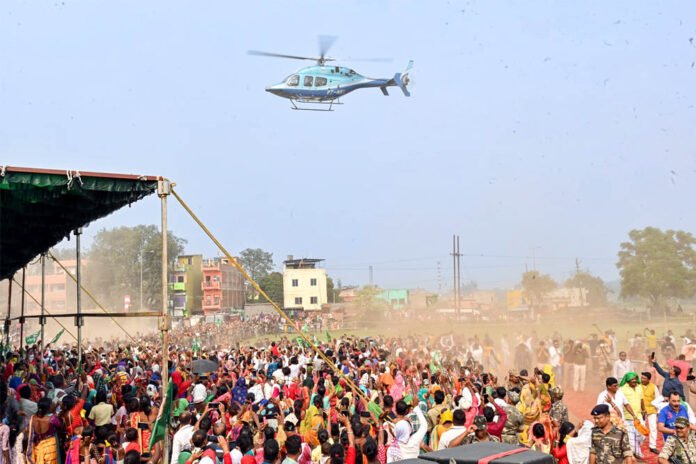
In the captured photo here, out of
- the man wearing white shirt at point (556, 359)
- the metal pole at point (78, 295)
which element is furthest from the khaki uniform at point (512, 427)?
the man wearing white shirt at point (556, 359)

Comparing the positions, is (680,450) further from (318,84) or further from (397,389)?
(318,84)

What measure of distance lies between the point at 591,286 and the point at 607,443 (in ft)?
249

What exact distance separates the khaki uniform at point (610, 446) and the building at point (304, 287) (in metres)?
82.7

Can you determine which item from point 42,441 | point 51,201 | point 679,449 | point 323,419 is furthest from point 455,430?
point 51,201

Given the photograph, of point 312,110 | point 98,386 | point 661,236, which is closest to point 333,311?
point 661,236

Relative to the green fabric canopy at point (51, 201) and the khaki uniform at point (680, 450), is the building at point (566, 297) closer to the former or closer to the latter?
the green fabric canopy at point (51, 201)

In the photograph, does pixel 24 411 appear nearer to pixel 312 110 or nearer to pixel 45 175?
pixel 45 175

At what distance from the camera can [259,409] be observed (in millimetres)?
10477

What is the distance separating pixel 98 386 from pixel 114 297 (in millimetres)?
83769

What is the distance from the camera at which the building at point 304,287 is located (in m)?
89.5

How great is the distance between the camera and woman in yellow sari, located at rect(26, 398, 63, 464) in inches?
329

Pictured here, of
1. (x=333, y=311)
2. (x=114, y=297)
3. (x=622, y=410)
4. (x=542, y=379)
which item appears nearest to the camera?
(x=622, y=410)

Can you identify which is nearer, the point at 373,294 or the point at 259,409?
the point at 259,409

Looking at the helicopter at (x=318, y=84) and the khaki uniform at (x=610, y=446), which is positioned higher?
the helicopter at (x=318, y=84)
